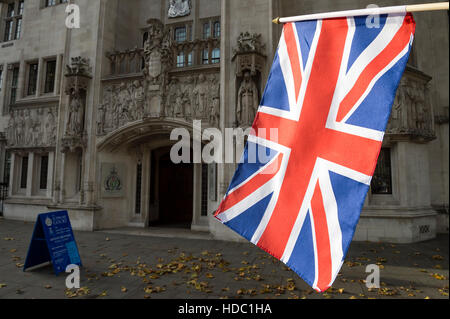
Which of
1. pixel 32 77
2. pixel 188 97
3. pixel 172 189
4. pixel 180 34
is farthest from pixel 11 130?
pixel 188 97

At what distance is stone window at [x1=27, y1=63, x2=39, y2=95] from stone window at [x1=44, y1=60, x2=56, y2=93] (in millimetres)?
848

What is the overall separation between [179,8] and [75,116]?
697 centimetres

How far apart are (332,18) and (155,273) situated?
5185 millimetres

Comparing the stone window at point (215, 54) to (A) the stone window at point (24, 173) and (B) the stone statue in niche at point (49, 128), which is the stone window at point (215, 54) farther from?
(A) the stone window at point (24, 173)

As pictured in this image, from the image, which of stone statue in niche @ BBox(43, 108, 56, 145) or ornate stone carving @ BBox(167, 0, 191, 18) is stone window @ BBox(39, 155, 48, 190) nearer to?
stone statue in niche @ BBox(43, 108, 56, 145)

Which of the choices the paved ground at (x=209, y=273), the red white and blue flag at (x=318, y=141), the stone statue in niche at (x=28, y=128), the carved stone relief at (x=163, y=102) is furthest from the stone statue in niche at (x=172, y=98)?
the red white and blue flag at (x=318, y=141)

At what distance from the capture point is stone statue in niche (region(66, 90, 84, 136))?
11109 millimetres

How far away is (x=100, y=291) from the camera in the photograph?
14.8 feet

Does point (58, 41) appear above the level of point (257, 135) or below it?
above

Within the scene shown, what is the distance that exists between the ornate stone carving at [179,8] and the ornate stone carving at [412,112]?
31.8ft

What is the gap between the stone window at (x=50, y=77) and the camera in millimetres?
13892
